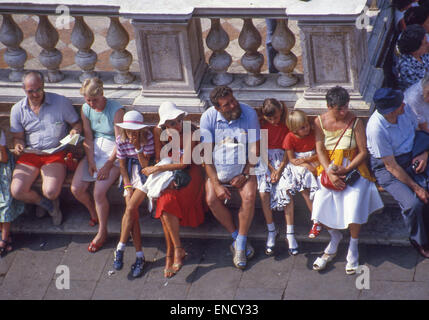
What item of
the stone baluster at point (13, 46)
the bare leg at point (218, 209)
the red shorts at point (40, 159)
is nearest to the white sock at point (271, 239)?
the bare leg at point (218, 209)

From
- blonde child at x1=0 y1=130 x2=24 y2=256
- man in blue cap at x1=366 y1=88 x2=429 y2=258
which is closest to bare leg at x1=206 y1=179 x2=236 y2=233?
man in blue cap at x1=366 y1=88 x2=429 y2=258

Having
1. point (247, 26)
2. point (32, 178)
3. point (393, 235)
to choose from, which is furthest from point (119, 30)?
point (393, 235)

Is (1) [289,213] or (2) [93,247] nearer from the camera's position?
(1) [289,213]

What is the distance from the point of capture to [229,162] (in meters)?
6.61

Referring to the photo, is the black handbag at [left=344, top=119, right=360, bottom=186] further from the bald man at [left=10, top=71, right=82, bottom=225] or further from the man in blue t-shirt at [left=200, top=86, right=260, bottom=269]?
the bald man at [left=10, top=71, right=82, bottom=225]

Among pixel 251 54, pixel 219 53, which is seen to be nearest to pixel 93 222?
pixel 219 53

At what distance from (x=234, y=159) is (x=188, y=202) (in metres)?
0.55

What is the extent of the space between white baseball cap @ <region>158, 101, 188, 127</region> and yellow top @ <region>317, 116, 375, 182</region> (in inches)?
44.7

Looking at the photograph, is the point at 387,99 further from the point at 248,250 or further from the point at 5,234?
the point at 5,234

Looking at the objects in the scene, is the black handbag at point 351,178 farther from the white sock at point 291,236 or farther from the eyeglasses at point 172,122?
the eyeglasses at point 172,122

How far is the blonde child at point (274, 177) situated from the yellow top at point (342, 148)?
378 millimetres

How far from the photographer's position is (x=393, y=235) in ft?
21.8

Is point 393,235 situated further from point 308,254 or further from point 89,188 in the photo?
point 89,188

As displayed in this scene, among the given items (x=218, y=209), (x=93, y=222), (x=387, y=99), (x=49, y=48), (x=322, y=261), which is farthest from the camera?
(x=93, y=222)
